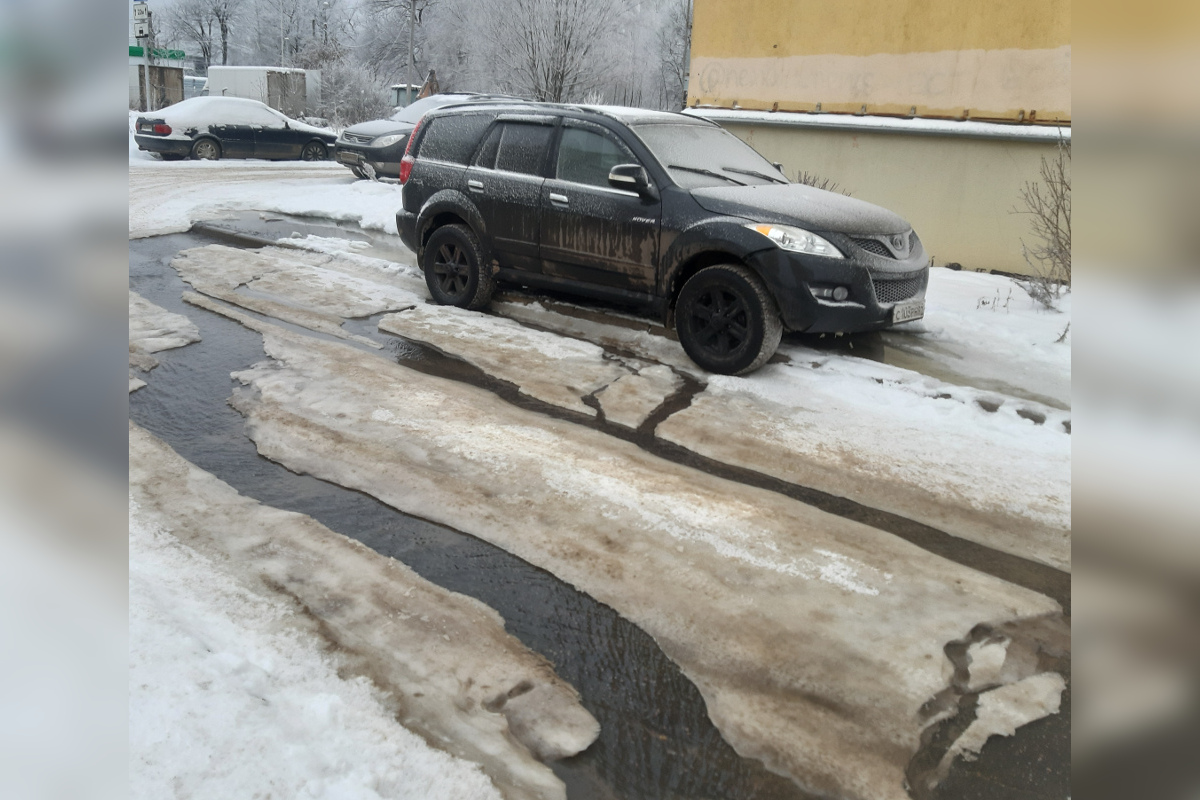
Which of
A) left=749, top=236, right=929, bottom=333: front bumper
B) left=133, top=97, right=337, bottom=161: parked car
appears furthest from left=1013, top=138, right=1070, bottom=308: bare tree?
left=133, top=97, right=337, bottom=161: parked car

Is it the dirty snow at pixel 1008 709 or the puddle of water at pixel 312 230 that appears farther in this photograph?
the puddle of water at pixel 312 230

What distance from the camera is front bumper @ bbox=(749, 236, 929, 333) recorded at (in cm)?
632

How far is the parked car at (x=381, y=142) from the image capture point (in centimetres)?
1744

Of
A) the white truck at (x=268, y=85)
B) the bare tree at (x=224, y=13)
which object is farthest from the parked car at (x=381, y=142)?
the bare tree at (x=224, y=13)

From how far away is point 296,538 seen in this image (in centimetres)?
410

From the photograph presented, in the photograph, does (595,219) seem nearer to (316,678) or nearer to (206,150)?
(316,678)

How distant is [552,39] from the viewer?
22.7 metres

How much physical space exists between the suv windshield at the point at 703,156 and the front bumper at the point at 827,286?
3.59 feet

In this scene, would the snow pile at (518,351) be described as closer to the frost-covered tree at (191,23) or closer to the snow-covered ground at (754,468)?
the snow-covered ground at (754,468)

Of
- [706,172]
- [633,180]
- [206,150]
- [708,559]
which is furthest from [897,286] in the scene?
[206,150]

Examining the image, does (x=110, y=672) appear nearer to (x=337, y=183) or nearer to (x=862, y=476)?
(x=862, y=476)

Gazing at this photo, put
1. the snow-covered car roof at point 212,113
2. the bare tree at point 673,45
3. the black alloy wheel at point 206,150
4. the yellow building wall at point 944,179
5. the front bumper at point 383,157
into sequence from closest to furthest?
the yellow building wall at point 944,179
the front bumper at point 383,157
the snow-covered car roof at point 212,113
the black alloy wheel at point 206,150
the bare tree at point 673,45

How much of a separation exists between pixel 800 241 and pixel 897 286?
886 mm

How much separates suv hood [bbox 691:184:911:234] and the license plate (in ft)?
1.80
